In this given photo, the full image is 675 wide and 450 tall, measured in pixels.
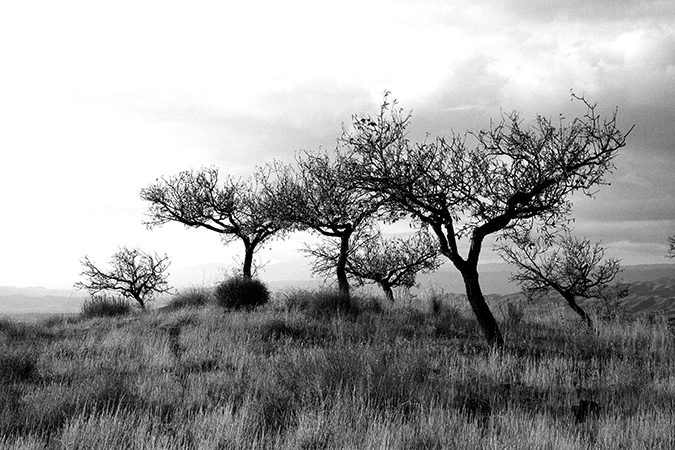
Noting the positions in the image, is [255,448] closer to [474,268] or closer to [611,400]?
[611,400]

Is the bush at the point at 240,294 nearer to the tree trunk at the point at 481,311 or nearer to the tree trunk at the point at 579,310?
the tree trunk at the point at 481,311

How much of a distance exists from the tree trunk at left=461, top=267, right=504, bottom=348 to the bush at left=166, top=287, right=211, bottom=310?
44.5 ft

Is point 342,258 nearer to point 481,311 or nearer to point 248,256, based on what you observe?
point 248,256

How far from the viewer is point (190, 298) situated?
87.0ft

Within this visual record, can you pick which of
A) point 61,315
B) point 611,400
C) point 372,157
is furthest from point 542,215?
point 61,315

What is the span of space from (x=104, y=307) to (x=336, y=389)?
19206 mm

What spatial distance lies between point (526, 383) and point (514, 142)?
682 cm

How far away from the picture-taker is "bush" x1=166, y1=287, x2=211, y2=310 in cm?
2574

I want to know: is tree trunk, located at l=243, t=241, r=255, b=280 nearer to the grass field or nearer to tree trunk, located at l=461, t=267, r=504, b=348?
the grass field

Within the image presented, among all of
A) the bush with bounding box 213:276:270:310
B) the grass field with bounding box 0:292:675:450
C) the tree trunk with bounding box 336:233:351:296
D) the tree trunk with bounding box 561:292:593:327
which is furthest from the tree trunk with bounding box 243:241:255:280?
the tree trunk with bounding box 561:292:593:327

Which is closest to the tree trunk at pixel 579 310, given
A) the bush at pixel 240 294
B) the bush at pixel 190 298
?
the bush at pixel 240 294

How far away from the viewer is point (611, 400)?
10.3 m

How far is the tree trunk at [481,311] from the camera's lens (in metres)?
15.4

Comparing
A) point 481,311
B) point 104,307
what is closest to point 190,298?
point 104,307
